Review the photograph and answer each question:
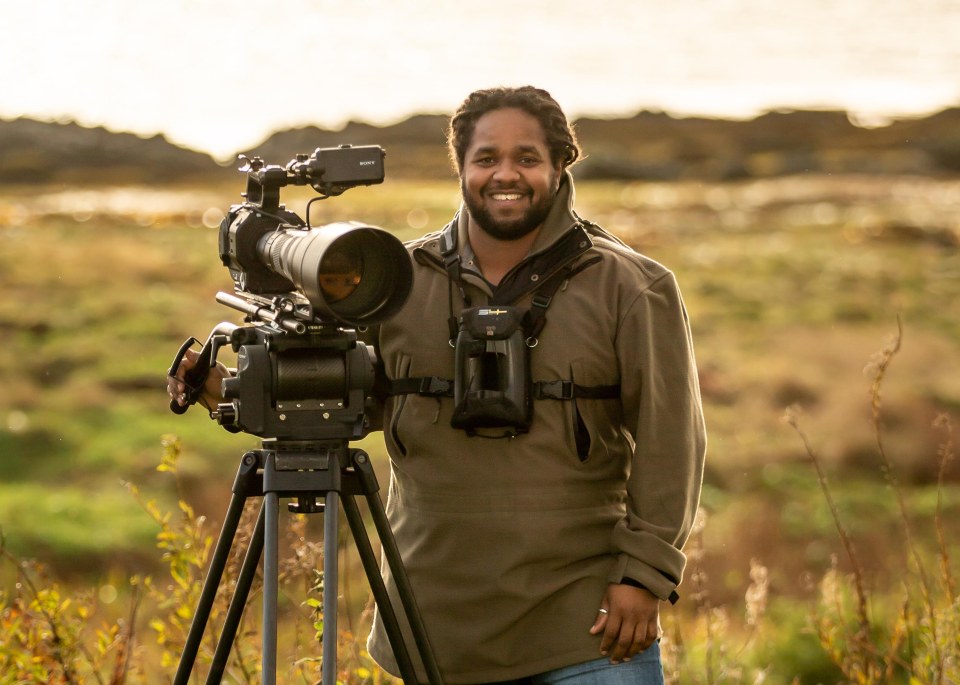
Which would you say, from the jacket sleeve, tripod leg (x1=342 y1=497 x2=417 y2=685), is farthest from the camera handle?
the jacket sleeve

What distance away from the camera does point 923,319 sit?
97.0 feet

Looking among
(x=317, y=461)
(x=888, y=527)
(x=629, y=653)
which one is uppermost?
(x=317, y=461)

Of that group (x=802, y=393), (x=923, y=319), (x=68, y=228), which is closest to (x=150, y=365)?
(x=802, y=393)

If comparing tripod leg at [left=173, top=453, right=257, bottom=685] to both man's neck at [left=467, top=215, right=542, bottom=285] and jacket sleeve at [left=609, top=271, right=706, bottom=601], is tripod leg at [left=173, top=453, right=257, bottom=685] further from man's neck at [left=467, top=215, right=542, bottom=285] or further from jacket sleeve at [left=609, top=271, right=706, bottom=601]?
jacket sleeve at [left=609, top=271, right=706, bottom=601]

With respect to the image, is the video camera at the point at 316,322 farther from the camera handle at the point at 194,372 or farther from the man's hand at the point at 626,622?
the man's hand at the point at 626,622

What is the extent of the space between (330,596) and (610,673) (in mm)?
675

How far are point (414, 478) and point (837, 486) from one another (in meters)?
12.9

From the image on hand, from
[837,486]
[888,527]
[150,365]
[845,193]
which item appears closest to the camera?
[888,527]

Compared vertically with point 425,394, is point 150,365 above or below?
below

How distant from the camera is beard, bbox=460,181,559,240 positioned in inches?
107

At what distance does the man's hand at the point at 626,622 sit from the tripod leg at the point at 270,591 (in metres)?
0.71

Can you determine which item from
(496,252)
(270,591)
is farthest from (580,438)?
(270,591)

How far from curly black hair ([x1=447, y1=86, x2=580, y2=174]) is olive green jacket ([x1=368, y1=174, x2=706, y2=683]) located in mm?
163

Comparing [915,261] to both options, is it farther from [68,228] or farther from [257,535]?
[257,535]
